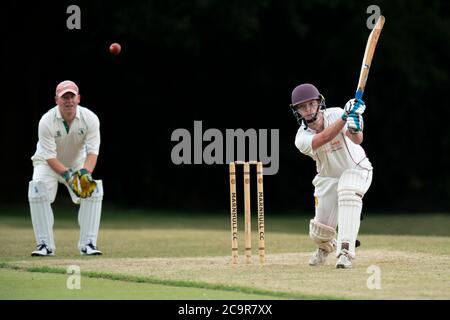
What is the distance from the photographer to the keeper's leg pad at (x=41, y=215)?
10.4 meters

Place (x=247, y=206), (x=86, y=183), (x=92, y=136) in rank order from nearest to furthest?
(x=247, y=206)
(x=86, y=183)
(x=92, y=136)

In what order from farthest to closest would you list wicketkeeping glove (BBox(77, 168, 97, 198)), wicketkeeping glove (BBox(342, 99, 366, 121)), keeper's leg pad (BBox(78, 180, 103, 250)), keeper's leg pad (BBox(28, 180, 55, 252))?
keeper's leg pad (BBox(78, 180, 103, 250)) → keeper's leg pad (BBox(28, 180, 55, 252)) → wicketkeeping glove (BBox(77, 168, 97, 198)) → wicketkeeping glove (BBox(342, 99, 366, 121))

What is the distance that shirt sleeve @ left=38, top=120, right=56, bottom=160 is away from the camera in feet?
34.4

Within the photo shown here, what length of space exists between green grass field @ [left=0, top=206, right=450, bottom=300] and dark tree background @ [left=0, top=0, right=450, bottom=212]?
6.54 m

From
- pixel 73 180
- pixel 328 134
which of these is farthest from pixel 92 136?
pixel 328 134

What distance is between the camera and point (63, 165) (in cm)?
1070

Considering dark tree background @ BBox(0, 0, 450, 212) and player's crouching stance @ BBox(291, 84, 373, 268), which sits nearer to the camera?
player's crouching stance @ BBox(291, 84, 373, 268)

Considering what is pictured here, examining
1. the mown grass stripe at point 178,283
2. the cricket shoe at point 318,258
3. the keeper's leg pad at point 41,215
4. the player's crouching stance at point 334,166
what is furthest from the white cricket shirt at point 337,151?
the keeper's leg pad at point 41,215

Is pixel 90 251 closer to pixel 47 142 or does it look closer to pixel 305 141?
pixel 47 142

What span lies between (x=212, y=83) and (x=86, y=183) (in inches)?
469

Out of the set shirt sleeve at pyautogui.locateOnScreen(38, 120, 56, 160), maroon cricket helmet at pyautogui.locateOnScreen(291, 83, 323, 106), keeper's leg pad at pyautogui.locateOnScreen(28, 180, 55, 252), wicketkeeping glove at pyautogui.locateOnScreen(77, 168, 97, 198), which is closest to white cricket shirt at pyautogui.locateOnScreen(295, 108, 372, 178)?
maroon cricket helmet at pyautogui.locateOnScreen(291, 83, 323, 106)

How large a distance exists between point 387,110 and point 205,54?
157 inches

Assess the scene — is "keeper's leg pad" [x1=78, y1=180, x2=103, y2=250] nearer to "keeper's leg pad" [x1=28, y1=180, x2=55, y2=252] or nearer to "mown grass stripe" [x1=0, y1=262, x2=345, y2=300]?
"keeper's leg pad" [x1=28, y1=180, x2=55, y2=252]

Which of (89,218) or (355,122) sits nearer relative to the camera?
(355,122)
